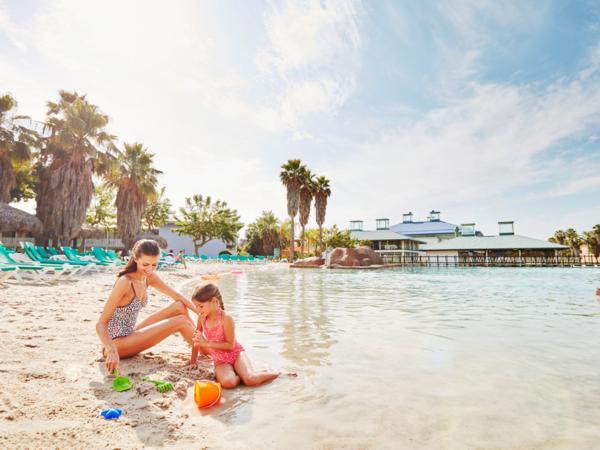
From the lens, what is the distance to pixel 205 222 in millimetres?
46562

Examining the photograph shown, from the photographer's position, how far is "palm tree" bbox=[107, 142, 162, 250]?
104ft

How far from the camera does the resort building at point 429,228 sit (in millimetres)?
59906

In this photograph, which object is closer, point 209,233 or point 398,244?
point 209,233

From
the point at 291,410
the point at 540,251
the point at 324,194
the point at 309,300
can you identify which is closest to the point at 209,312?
the point at 291,410

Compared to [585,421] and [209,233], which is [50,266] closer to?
[585,421]

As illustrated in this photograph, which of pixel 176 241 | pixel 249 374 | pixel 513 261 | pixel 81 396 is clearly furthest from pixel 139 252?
pixel 176 241

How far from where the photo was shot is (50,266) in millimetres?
11547

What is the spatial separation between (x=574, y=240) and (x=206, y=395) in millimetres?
83722

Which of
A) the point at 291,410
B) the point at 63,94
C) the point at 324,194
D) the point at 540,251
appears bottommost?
the point at 291,410

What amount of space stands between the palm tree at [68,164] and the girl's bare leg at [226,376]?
1028 inches

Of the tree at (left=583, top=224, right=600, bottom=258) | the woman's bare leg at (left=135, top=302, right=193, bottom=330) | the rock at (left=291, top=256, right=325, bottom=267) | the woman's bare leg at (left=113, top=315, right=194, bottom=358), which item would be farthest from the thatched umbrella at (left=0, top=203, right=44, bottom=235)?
the tree at (left=583, top=224, right=600, bottom=258)

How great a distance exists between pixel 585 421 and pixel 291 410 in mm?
2265

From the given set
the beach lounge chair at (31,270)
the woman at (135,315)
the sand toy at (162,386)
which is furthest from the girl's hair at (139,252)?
the beach lounge chair at (31,270)

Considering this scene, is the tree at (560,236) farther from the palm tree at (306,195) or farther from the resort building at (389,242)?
the palm tree at (306,195)
